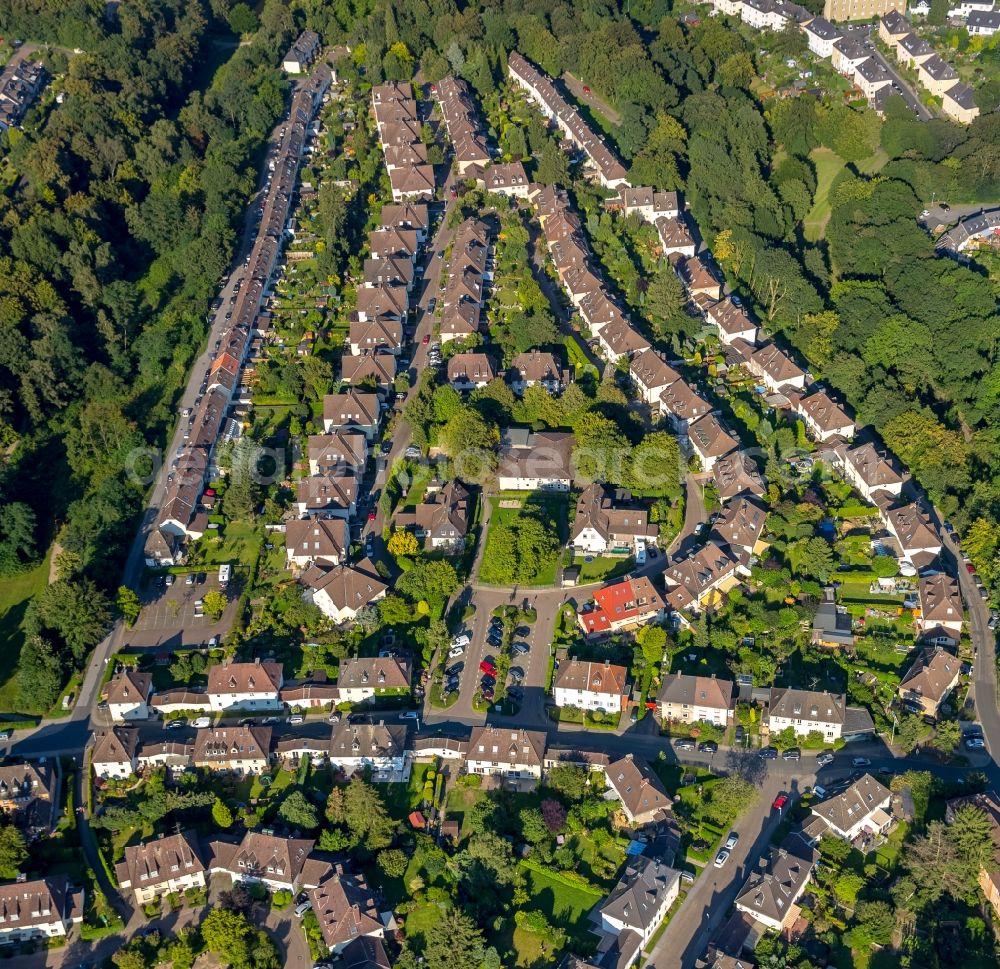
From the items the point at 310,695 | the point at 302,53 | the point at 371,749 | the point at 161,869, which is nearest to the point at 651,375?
the point at 310,695

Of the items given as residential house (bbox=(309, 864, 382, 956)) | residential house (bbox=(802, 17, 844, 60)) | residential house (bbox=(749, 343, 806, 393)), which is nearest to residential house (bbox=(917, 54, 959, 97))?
residential house (bbox=(802, 17, 844, 60))

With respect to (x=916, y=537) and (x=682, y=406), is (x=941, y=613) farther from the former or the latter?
(x=682, y=406)

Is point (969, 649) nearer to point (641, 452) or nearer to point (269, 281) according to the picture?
point (641, 452)

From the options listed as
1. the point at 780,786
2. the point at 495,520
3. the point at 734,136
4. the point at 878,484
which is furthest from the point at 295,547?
the point at 734,136

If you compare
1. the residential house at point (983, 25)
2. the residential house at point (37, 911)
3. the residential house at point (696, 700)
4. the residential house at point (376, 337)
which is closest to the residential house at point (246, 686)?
the residential house at point (37, 911)

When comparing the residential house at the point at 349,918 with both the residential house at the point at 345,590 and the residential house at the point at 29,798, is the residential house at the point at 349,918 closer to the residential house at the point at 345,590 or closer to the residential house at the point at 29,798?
the residential house at the point at 29,798
